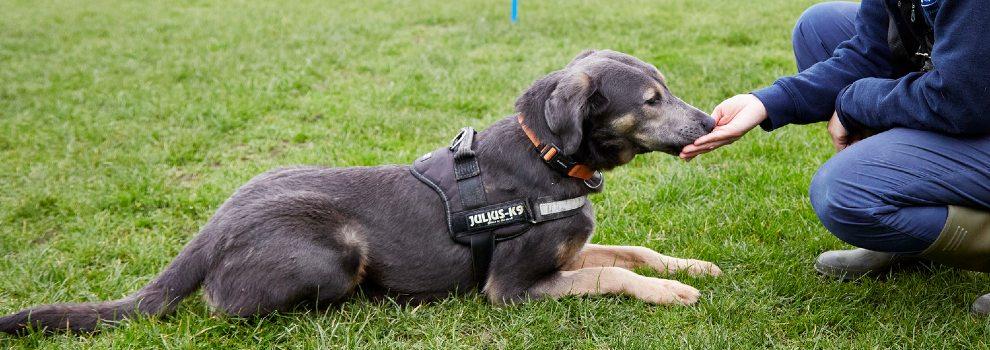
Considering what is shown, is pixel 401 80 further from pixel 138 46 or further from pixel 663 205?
pixel 138 46

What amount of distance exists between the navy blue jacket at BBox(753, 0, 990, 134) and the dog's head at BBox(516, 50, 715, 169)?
0.43m

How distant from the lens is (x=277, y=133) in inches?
265

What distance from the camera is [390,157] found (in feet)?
19.6

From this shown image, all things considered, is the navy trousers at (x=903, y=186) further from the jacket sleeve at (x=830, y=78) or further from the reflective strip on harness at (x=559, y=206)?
the reflective strip on harness at (x=559, y=206)

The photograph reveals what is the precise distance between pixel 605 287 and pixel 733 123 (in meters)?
1.00

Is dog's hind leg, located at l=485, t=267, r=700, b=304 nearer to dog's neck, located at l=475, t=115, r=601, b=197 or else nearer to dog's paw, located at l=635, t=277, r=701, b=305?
dog's paw, located at l=635, t=277, r=701, b=305

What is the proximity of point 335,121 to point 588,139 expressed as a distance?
3.73 m

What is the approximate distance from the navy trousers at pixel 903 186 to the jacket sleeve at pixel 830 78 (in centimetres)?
44

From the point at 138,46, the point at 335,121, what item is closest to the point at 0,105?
the point at 138,46

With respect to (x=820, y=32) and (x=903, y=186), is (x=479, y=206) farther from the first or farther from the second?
(x=820, y=32)

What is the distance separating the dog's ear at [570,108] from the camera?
140 inches

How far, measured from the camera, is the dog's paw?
3701 millimetres

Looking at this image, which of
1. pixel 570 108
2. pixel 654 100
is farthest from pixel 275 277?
pixel 654 100

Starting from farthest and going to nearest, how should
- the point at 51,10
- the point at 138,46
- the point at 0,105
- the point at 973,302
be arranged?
1. the point at 51,10
2. the point at 138,46
3. the point at 0,105
4. the point at 973,302
